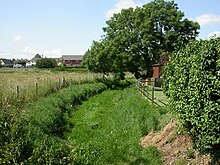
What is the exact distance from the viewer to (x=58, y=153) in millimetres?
9125

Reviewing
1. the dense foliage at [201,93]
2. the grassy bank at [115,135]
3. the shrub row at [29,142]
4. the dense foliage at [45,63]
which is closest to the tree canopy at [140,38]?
the grassy bank at [115,135]

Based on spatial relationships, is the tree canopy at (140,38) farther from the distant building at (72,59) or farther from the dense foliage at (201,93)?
the distant building at (72,59)

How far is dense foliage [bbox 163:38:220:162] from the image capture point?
719 cm

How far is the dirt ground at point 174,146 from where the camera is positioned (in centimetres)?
890

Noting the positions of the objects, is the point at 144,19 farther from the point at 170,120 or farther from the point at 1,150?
the point at 1,150

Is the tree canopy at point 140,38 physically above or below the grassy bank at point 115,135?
above

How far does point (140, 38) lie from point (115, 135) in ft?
110

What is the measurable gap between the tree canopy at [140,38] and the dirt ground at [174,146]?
3199cm

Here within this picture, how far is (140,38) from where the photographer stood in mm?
45531

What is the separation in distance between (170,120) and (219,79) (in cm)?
529

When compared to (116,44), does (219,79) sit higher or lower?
lower

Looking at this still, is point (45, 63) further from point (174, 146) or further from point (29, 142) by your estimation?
point (174, 146)

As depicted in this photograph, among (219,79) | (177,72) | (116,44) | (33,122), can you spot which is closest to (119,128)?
(33,122)

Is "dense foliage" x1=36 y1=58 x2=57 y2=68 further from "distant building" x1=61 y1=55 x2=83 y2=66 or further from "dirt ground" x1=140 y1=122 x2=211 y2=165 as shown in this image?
"dirt ground" x1=140 y1=122 x2=211 y2=165
